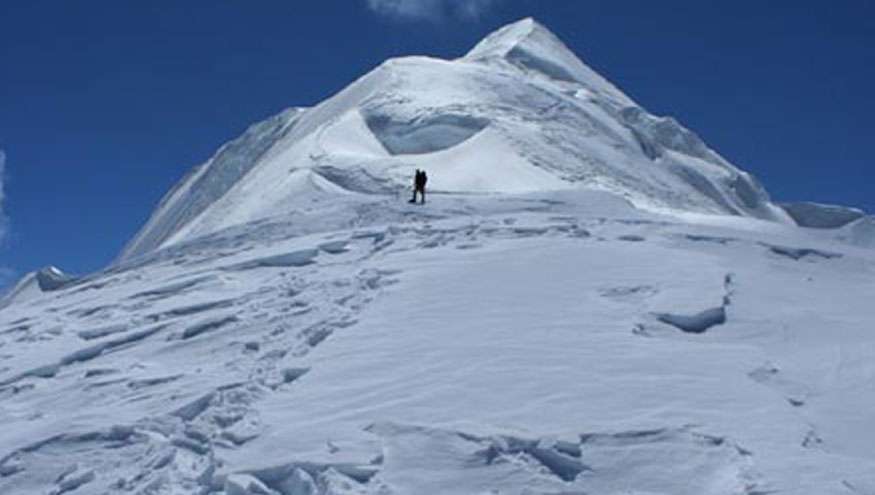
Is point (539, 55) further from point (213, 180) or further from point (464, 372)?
point (464, 372)

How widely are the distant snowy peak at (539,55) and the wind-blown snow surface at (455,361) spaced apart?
4332cm

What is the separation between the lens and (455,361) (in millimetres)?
12203

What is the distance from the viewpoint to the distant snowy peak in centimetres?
7069

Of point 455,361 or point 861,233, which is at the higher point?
point 861,233

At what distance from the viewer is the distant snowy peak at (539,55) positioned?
70688 millimetres

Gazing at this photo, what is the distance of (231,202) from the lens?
4797 cm

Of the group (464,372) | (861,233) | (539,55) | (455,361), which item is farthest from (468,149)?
(464,372)

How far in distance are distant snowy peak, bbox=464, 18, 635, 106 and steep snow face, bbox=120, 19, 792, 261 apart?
0.64 ft

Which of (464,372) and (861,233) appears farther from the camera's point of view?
(861,233)

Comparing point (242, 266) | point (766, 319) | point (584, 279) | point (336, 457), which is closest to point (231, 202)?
point (242, 266)

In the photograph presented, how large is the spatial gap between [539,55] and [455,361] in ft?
206

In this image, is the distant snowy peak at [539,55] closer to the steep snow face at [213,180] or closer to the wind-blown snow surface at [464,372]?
the steep snow face at [213,180]

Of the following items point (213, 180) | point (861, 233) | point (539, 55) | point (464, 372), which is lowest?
point (464, 372)

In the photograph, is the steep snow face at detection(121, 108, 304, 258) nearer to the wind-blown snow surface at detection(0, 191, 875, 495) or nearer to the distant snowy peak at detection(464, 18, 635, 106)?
the distant snowy peak at detection(464, 18, 635, 106)
